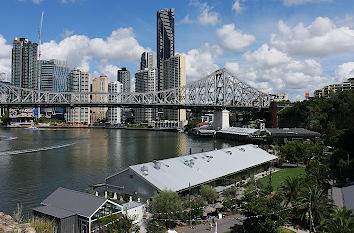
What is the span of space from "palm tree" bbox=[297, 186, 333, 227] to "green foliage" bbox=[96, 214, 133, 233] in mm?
10800

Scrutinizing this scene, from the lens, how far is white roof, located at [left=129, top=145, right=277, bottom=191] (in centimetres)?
2298

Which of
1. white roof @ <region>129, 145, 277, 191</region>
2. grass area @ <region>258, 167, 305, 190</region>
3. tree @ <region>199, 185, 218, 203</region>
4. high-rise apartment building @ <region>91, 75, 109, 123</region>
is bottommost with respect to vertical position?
grass area @ <region>258, 167, 305, 190</region>

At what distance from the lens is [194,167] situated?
27375 mm

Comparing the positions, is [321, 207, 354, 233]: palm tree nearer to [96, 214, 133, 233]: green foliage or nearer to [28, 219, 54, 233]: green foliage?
[96, 214, 133, 233]: green foliage

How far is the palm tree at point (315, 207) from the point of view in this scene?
18469 mm

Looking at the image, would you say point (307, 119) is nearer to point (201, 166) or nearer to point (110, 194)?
point (201, 166)

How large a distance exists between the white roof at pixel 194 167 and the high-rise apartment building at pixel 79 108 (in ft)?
481

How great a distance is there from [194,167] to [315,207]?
1120 cm

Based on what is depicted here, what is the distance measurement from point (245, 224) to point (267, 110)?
104 metres

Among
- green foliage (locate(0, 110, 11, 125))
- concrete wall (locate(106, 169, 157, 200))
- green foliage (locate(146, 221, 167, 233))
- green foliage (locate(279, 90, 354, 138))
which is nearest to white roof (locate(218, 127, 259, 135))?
green foliage (locate(279, 90, 354, 138))

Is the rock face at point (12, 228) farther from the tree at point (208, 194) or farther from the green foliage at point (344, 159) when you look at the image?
the green foliage at point (344, 159)

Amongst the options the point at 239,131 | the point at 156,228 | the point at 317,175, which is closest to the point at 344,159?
the point at 317,175

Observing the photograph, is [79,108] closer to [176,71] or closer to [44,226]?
[176,71]

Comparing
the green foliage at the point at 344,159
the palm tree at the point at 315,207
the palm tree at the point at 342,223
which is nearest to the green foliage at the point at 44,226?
the palm tree at the point at 342,223
